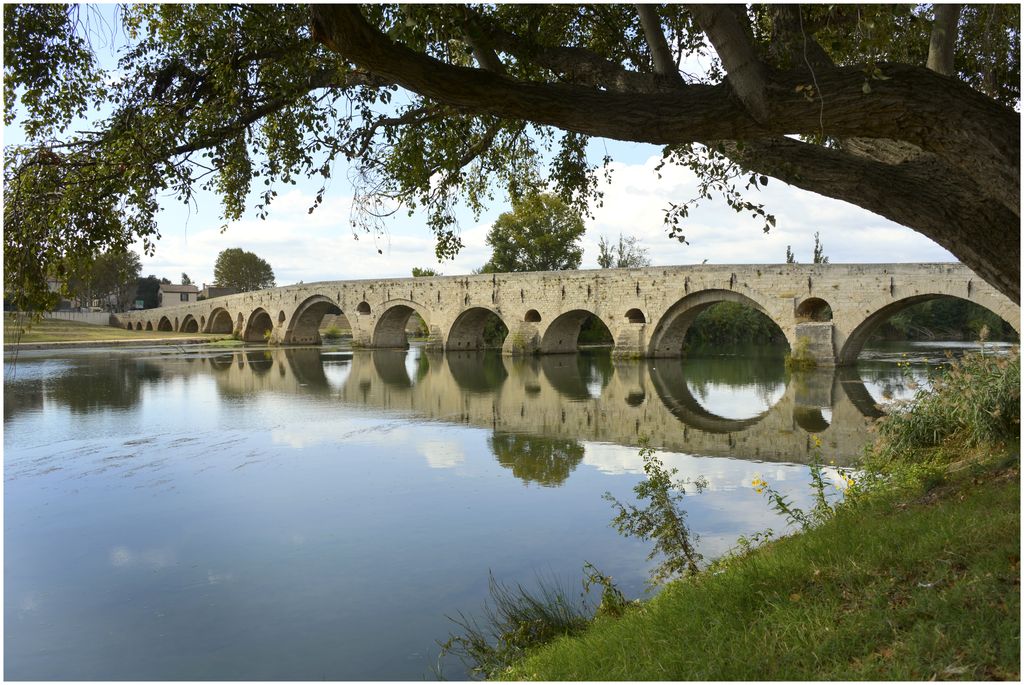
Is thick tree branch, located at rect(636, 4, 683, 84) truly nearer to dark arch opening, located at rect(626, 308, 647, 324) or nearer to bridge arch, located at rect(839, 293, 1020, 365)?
bridge arch, located at rect(839, 293, 1020, 365)

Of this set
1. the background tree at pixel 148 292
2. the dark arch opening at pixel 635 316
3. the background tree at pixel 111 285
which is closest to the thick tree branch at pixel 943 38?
the dark arch opening at pixel 635 316

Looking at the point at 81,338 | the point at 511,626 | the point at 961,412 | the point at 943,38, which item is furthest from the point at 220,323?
the point at 943,38

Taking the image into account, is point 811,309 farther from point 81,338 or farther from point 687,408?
point 81,338

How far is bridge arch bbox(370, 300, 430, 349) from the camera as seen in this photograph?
35.3 m

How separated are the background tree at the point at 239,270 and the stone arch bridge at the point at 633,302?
98.7ft

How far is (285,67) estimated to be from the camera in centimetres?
568

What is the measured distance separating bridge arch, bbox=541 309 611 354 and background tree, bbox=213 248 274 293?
46510 mm

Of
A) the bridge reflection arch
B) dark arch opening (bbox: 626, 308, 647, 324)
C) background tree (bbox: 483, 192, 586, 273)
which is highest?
background tree (bbox: 483, 192, 586, 273)

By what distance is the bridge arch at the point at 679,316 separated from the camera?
2416 cm

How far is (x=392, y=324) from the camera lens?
1457 inches

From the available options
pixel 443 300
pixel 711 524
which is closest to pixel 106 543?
pixel 711 524

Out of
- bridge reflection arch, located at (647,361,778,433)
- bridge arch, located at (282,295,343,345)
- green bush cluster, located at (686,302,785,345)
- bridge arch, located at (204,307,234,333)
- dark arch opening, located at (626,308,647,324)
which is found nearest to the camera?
bridge reflection arch, located at (647,361,778,433)

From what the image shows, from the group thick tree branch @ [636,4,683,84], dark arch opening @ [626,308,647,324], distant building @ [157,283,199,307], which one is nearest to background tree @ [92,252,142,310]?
distant building @ [157,283,199,307]

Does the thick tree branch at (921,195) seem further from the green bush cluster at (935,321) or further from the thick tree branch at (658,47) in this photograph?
the green bush cluster at (935,321)
